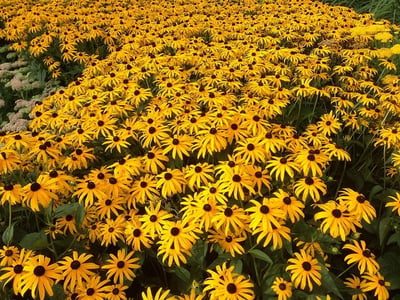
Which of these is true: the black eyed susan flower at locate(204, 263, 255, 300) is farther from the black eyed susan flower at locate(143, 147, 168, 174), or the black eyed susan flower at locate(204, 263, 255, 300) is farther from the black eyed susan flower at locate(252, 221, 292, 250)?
the black eyed susan flower at locate(143, 147, 168, 174)

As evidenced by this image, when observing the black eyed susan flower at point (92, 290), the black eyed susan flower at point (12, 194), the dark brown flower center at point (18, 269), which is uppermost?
A: the black eyed susan flower at point (12, 194)

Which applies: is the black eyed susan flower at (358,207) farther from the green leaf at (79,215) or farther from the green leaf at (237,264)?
the green leaf at (79,215)

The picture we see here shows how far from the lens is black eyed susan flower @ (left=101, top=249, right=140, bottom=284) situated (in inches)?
81.4

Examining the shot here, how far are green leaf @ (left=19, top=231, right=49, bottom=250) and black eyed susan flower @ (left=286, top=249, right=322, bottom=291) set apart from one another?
4.19ft

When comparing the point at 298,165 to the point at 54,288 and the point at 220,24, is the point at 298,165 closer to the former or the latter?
the point at 54,288

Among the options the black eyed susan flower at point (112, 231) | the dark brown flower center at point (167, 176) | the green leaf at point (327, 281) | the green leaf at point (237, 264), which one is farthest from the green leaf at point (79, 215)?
the green leaf at point (327, 281)

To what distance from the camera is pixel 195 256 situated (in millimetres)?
2166

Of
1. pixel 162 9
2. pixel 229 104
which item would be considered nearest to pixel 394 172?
pixel 229 104

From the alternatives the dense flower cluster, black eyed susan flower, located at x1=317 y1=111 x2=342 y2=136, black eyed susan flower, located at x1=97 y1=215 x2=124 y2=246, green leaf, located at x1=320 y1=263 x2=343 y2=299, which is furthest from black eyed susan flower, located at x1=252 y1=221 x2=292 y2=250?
black eyed susan flower, located at x1=317 y1=111 x2=342 y2=136

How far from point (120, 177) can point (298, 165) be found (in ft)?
3.48

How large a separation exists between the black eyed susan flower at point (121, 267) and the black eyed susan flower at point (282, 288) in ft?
2.28

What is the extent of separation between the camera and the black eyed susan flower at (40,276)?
180 cm

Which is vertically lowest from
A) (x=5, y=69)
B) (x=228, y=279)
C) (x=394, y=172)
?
(x=5, y=69)

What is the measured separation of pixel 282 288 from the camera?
1.89 meters
